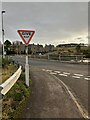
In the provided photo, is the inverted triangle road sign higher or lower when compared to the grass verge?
higher

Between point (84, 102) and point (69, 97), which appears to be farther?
point (69, 97)

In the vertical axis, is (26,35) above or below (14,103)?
above

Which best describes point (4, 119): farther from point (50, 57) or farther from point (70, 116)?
point (50, 57)

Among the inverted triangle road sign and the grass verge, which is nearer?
the grass verge

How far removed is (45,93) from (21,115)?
3.36m

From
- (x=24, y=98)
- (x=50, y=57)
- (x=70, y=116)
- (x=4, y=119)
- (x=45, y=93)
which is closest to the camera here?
(x=4, y=119)

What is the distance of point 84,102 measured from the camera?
834 cm

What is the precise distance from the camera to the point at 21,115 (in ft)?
22.3

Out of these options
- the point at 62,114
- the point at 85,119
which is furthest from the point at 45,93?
the point at 85,119

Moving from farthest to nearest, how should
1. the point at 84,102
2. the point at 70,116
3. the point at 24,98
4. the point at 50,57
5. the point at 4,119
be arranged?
1. the point at 50,57
2. the point at 24,98
3. the point at 84,102
4. the point at 70,116
5. the point at 4,119

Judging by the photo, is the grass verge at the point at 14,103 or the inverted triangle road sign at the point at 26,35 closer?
the grass verge at the point at 14,103

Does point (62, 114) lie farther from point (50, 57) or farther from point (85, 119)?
point (50, 57)

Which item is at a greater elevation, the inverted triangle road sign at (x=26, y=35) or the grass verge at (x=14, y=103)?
the inverted triangle road sign at (x=26, y=35)

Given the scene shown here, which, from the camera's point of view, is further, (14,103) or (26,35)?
(26,35)
